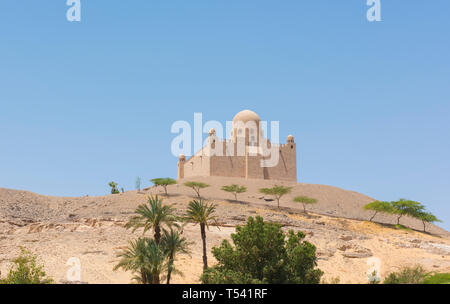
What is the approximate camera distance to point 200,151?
7262 cm

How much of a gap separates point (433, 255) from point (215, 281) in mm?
21674

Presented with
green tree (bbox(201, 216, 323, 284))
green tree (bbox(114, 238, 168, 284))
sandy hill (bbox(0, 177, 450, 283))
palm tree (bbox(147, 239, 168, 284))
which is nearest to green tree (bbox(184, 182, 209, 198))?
sandy hill (bbox(0, 177, 450, 283))

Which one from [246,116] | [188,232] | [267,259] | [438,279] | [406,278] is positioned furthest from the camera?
[246,116]

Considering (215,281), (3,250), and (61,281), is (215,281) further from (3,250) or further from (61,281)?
(3,250)

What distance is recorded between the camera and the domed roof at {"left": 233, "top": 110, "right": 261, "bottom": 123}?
76.8 metres

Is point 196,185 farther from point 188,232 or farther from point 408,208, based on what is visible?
point 408,208

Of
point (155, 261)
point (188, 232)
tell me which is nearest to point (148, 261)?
point (155, 261)

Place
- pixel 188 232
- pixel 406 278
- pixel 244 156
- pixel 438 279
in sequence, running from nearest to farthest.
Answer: pixel 406 278, pixel 438 279, pixel 188 232, pixel 244 156

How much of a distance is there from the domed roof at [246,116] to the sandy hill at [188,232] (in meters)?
18.8

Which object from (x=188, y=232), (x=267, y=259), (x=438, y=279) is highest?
(x=188, y=232)

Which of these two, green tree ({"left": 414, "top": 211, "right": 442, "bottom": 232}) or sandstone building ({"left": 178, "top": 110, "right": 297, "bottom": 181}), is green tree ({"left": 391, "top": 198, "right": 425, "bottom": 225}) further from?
sandstone building ({"left": 178, "top": 110, "right": 297, "bottom": 181})

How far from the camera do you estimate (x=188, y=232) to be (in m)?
37.2

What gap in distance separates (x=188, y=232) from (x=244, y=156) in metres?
34.8
